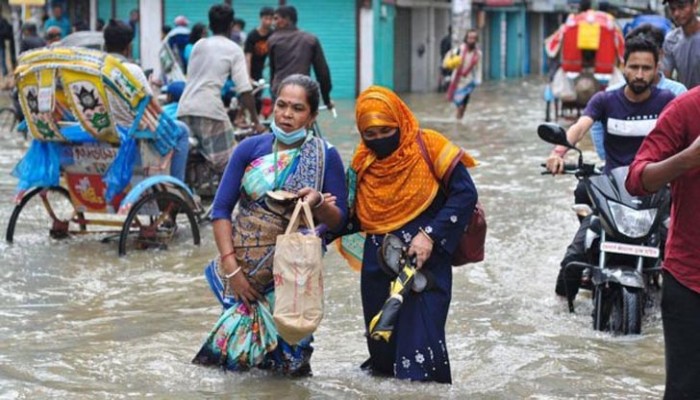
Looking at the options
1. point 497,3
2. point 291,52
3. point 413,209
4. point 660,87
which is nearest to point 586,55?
point 291,52

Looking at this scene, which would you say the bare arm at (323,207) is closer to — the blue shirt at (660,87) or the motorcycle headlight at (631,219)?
the motorcycle headlight at (631,219)

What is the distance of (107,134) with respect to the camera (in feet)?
29.8

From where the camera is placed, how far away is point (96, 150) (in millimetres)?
9250

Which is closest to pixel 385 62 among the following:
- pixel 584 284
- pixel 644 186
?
pixel 584 284

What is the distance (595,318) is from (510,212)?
14.7ft

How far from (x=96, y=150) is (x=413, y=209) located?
436cm

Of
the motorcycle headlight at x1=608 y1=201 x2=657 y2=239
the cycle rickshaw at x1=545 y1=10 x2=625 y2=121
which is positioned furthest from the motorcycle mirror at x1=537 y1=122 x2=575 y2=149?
the cycle rickshaw at x1=545 y1=10 x2=625 y2=121

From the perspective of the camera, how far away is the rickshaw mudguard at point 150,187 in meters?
9.04

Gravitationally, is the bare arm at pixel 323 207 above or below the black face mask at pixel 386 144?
below

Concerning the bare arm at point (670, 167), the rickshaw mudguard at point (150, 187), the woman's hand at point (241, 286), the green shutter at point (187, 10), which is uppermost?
the green shutter at point (187, 10)

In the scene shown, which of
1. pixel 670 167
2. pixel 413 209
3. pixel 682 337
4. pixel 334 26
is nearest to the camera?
pixel 670 167

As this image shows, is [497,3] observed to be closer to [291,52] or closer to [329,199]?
[291,52]

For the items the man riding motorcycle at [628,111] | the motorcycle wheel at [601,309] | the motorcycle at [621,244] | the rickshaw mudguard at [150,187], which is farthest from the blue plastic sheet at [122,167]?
the motorcycle wheel at [601,309]

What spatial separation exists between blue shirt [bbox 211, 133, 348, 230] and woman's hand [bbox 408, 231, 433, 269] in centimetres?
34
